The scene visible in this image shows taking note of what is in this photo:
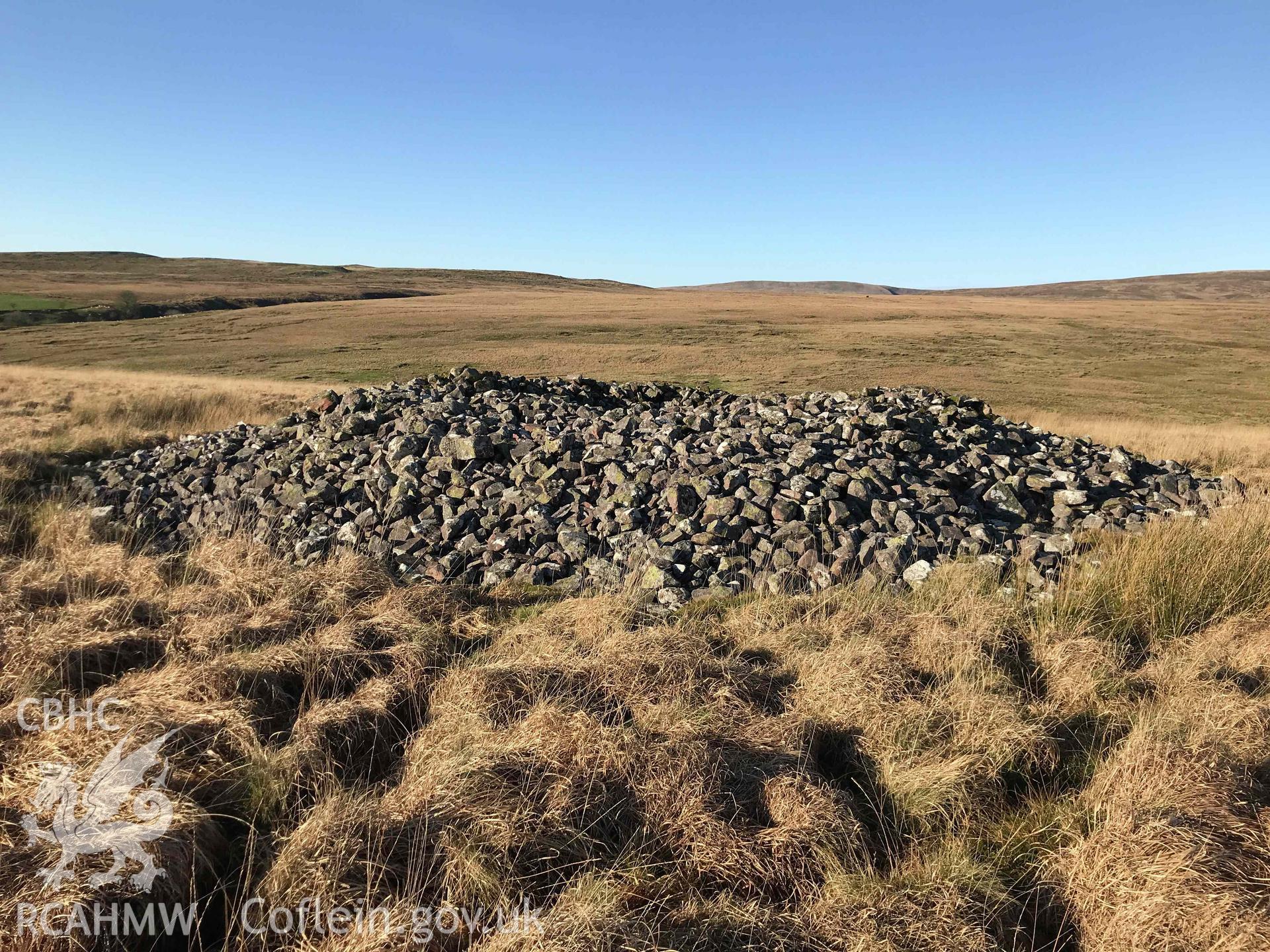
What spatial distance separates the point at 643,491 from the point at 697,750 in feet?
16.9

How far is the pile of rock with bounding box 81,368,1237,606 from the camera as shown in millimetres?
8492

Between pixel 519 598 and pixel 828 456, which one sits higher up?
pixel 828 456

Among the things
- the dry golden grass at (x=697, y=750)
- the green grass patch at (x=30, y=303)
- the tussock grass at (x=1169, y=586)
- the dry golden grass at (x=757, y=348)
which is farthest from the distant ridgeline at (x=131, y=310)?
the tussock grass at (x=1169, y=586)

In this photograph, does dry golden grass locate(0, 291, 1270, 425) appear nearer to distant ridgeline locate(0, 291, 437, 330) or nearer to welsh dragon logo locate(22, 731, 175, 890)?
distant ridgeline locate(0, 291, 437, 330)

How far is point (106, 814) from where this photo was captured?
12.8ft

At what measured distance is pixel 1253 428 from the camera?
25.3 meters

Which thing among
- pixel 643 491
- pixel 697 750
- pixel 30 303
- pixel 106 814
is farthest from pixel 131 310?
pixel 697 750

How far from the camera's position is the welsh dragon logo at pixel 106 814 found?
3.65 meters

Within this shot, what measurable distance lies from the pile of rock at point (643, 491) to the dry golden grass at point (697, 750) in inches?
38.0

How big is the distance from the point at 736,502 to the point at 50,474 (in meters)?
12.6

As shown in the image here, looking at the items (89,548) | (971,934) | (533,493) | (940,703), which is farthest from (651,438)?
(971,934)

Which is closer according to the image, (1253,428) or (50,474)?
(50,474)

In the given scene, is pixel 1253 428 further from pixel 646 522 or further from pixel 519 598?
pixel 519 598

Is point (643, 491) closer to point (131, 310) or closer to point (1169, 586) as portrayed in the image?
point (1169, 586)
